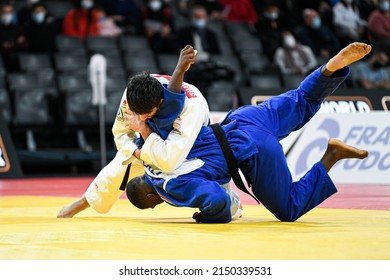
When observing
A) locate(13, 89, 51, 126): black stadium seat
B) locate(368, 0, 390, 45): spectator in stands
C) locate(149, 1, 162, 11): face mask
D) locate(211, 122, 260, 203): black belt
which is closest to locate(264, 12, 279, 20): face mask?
locate(368, 0, 390, 45): spectator in stands

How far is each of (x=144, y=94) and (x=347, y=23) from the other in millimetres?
12345

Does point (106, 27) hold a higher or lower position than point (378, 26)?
higher

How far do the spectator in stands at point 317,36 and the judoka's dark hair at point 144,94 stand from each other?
11.3 metres

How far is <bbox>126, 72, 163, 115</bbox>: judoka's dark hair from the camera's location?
4844 millimetres

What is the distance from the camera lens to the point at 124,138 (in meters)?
5.45

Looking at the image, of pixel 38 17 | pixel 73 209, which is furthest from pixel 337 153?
pixel 38 17

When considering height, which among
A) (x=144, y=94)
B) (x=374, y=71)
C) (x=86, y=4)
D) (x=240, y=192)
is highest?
(x=144, y=94)

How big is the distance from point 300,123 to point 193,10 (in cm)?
1054

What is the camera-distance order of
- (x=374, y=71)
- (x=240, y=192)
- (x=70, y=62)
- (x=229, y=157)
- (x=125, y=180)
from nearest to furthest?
(x=229, y=157)
(x=125, y=180)
(x=240, y=192)
(x=70, y=62)
(x=374, y=71)

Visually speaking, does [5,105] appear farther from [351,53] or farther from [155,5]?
[351,53]

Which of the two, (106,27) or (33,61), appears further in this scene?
(106,27)

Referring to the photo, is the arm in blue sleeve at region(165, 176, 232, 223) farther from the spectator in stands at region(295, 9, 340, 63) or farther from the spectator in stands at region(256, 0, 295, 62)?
the spectator in stands at region(295, 9, 340, 63)
